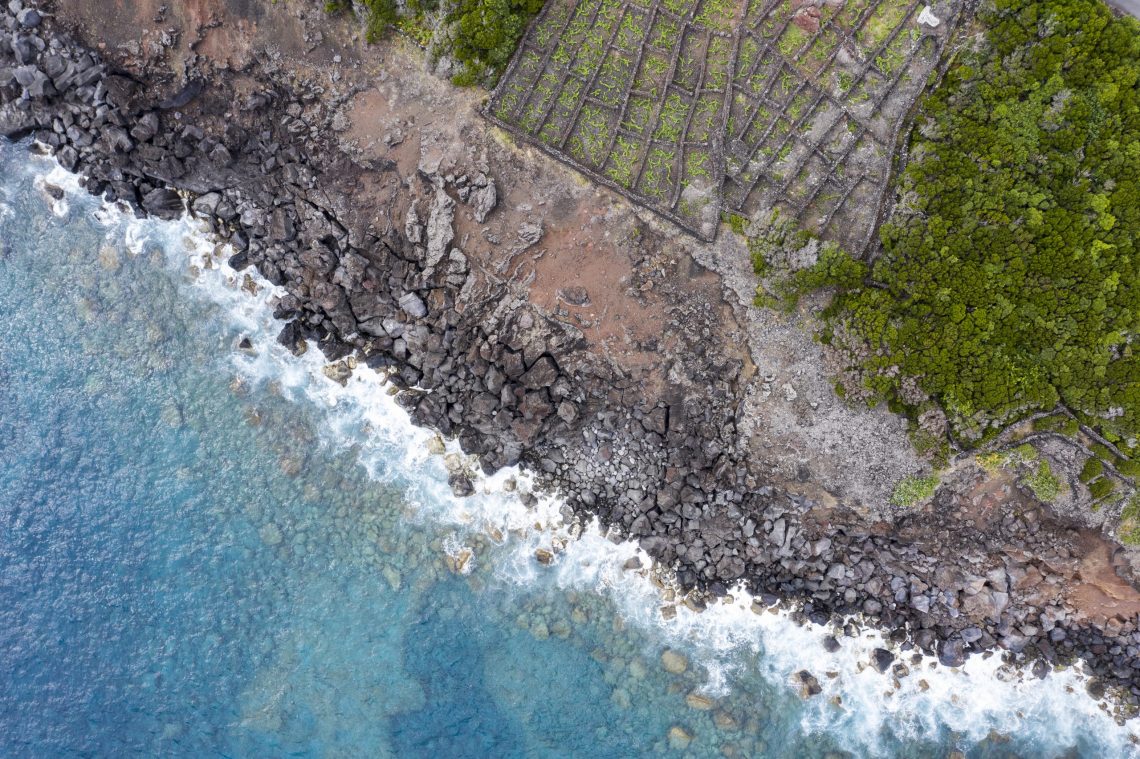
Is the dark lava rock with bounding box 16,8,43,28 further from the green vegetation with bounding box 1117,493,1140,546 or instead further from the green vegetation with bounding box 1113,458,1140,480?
the green vegetation with bounding box 1117,493,1140,546

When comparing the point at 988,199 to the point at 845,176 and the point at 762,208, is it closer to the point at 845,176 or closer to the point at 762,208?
the point at 845,176

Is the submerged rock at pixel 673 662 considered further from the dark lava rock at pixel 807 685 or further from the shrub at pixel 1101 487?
the shrub at pixel 1101 487

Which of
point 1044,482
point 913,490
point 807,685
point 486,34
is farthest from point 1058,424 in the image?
point 486,34

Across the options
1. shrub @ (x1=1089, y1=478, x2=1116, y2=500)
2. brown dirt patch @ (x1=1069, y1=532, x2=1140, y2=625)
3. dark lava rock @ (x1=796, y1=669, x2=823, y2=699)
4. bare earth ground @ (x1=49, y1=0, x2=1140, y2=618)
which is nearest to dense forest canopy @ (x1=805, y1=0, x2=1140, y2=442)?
shrub @ (x1=1089, y1=478, x2=1116, y2=500)

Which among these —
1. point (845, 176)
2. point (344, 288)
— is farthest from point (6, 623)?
point (845, 176)

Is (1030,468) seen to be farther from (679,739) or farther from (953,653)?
(679,739)

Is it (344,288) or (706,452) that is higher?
(706,452)

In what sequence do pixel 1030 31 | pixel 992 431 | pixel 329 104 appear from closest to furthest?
1. pixel 1030 31
2. pixel 992 431
3. pixel 329 104
